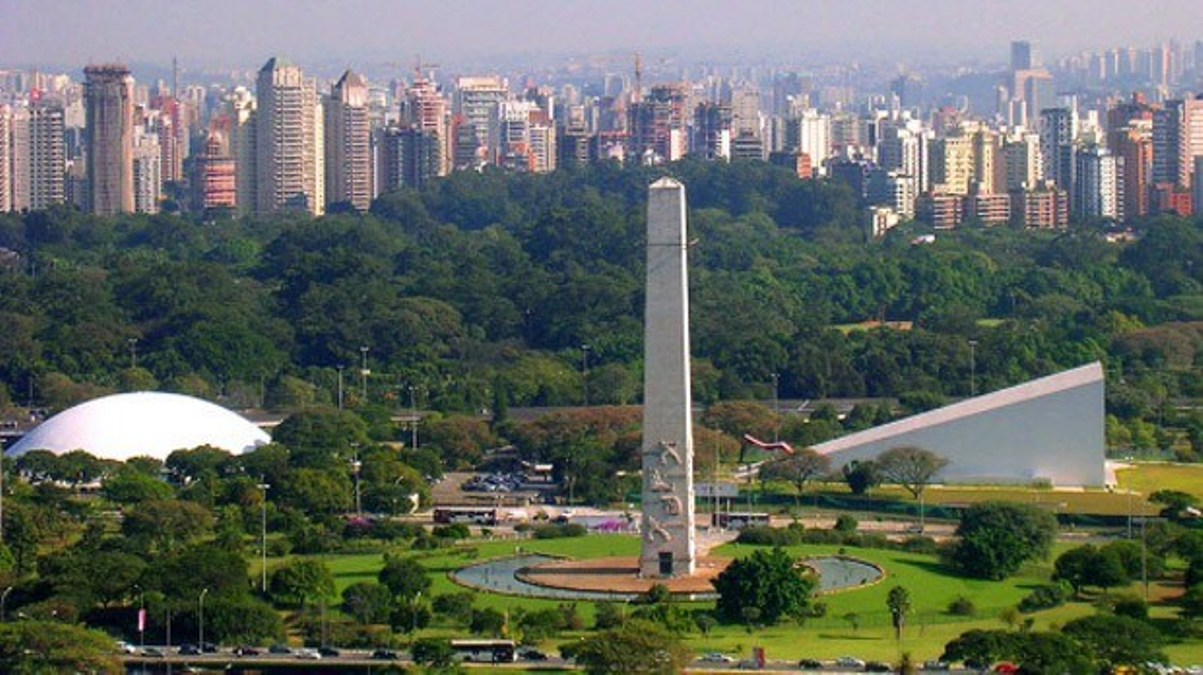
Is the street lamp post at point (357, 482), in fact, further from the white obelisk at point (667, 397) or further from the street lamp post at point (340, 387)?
the white obelisk at point (667, 397)

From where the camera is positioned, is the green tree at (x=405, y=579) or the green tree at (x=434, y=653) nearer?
the green tree at (x=434, y=653)

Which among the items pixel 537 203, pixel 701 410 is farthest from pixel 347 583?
pixel 537 203

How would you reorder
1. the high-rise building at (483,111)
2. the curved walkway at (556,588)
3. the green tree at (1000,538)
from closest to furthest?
the curved walkway at (556,588), the green tree at (1000,538), the high-rise building at (483,111)

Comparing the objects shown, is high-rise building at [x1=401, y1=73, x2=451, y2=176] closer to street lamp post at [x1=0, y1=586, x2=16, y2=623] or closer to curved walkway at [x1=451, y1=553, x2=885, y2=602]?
curved walkway at [x1=451, y1=553, x2=885, y2=602]

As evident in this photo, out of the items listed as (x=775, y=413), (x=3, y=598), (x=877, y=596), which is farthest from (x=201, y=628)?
(x=775, y=413)

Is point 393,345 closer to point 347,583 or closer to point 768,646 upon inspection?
point 347,583

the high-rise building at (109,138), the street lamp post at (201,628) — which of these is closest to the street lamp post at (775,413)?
the street lamp post at (201,628)
